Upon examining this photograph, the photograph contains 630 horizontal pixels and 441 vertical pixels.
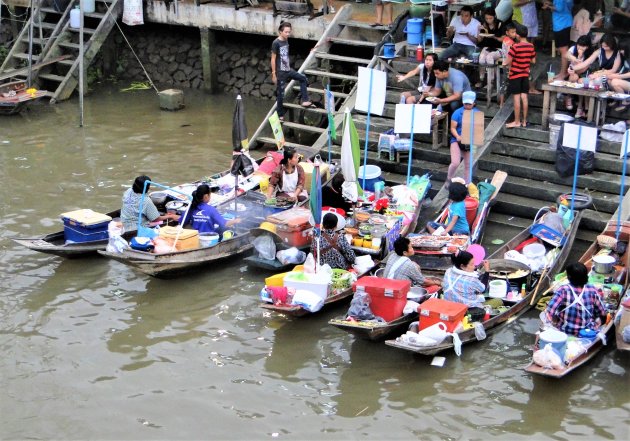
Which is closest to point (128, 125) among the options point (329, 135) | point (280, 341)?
point (329, 135)

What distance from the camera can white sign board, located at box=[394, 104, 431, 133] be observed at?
530 inches

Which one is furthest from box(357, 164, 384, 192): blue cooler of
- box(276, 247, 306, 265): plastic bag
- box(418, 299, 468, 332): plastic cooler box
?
box(418, 299, 468, 332): plastic cooler box

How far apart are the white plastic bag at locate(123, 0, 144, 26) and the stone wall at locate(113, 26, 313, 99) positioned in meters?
1.35

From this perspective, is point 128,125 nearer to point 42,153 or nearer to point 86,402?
point 42,153

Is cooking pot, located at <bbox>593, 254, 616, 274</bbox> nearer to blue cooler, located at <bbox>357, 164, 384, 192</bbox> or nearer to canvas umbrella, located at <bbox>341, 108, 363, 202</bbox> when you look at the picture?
canvas umbrella, located at <bbox>341, 108, 363, 202</bbox>

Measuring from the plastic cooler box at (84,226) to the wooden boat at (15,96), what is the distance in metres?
6.99

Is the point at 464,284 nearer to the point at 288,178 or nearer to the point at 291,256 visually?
the point at 291,256

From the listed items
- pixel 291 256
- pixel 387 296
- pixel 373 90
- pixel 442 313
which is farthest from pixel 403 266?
pixel 373 90

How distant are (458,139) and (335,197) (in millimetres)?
2054

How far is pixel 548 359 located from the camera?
9.30m

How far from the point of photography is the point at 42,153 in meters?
16.8

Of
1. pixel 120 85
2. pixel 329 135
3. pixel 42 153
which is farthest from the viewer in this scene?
pixel 120 85

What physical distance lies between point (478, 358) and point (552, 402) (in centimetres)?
105

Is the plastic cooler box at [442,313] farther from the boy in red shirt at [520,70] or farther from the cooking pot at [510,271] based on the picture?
the boy in red shirt at [520,70]
